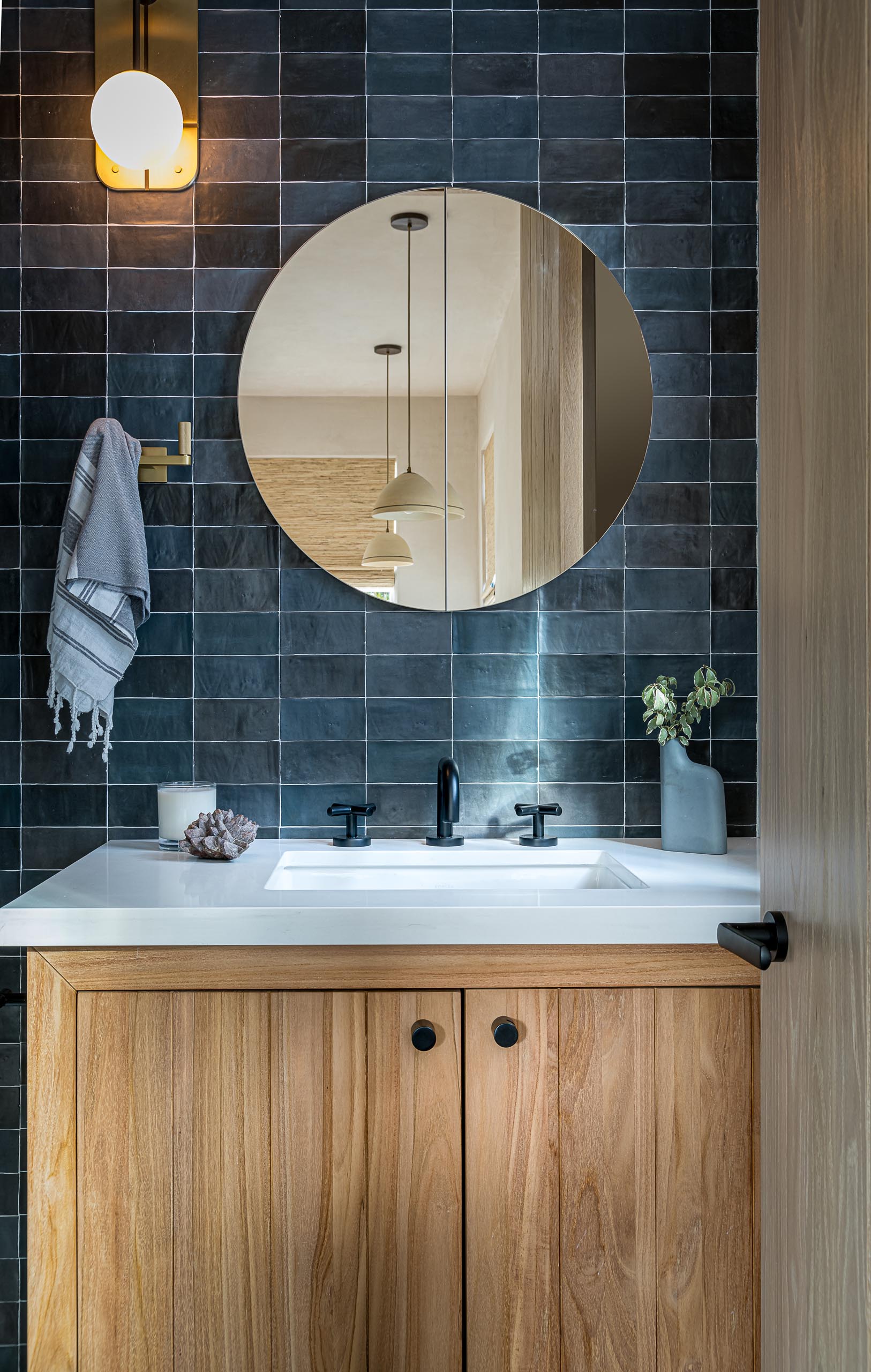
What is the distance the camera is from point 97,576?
5.60 feet

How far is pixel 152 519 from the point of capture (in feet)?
6.12

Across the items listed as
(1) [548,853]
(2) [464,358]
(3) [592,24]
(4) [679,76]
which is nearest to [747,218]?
(4) [679,76]

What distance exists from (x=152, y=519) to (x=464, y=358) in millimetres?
658

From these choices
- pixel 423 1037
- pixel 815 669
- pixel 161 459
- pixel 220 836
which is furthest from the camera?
pixel 161 459

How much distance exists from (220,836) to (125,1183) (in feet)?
1.68

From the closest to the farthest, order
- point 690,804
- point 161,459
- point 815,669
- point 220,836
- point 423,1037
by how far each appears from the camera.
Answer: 1. point 815,669
2. point 423,1037
3. point 220,836
4. point 690,804
5. point 161,459

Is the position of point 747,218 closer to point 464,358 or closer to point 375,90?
point 464,358

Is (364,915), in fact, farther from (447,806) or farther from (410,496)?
(410,496)

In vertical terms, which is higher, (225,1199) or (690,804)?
(690,804)

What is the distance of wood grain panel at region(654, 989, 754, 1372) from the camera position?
4.33 feet

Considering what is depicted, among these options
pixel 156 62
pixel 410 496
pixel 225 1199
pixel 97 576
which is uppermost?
pixel 156 62

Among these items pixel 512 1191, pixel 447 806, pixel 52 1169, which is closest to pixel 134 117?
pixel 447 806

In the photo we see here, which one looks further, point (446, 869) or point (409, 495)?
point (409, 495)

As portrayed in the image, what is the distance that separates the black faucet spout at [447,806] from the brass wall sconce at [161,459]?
74 cm
